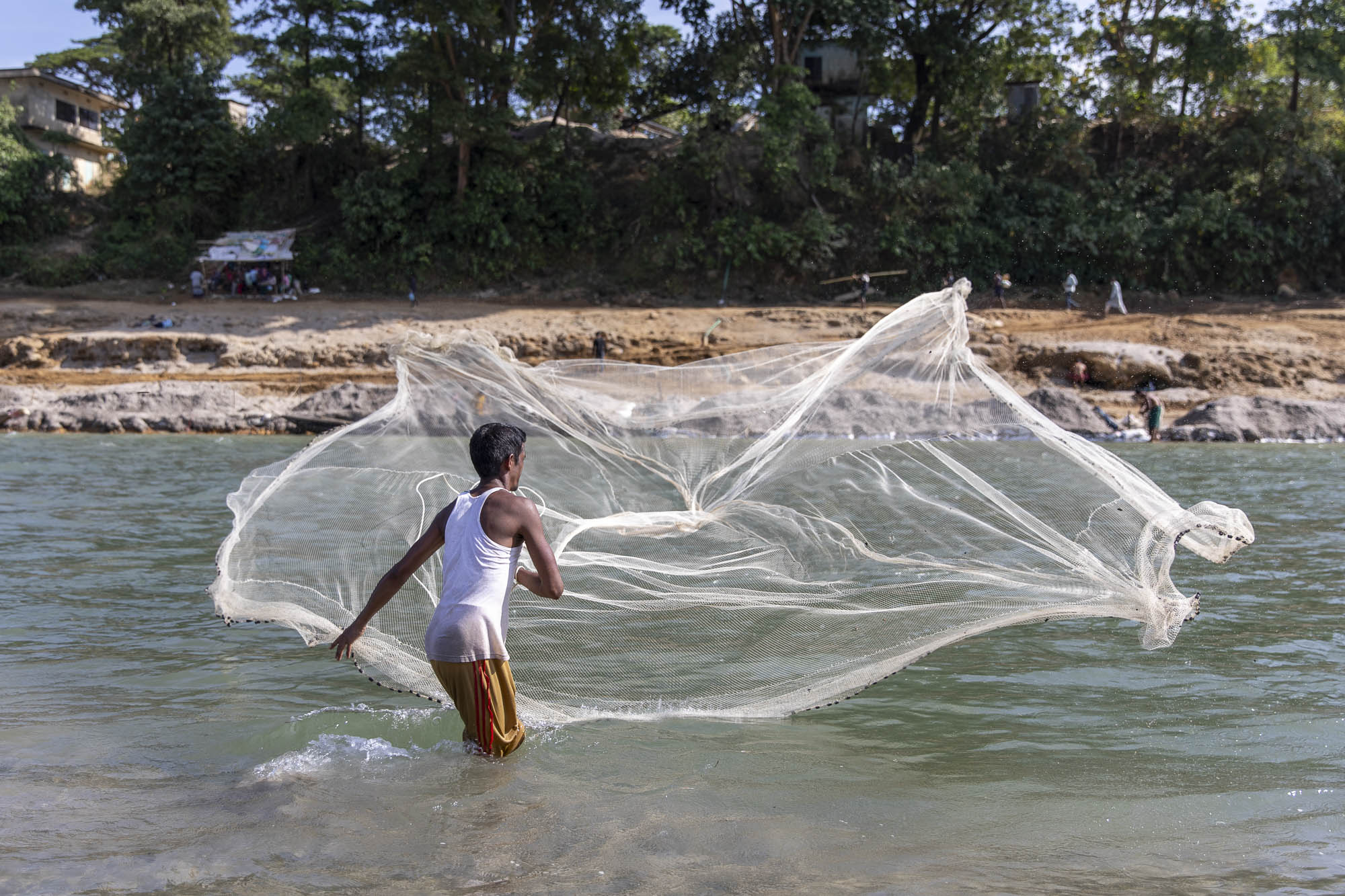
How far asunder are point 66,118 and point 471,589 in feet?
118

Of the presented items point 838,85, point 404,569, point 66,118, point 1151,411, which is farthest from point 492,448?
point 66,118

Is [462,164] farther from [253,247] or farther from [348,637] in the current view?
[348,637]

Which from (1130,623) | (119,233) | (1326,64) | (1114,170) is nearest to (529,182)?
(119,233)

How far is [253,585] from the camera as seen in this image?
454 cm

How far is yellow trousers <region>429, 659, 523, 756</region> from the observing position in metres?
3.67

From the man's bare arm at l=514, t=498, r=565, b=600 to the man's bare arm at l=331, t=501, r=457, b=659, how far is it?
276mm

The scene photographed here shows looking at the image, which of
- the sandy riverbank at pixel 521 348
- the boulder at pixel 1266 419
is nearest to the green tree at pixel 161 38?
the sandy riverbank at pixel 521 348

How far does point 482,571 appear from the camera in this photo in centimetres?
357

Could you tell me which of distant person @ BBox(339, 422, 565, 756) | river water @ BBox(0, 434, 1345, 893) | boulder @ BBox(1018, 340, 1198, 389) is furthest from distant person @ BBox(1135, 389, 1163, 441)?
distant person @ BBox(339, 422, 565, 756)

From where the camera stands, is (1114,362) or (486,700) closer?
(486,700)

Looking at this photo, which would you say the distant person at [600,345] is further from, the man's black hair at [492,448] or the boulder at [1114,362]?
the man's black hair at [492,448]

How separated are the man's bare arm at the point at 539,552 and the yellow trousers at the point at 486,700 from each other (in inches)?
13.6

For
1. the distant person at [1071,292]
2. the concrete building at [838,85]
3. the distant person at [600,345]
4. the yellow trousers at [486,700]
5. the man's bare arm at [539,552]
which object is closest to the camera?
the man's bare arm at [539,552]

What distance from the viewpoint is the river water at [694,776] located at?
3.32m
